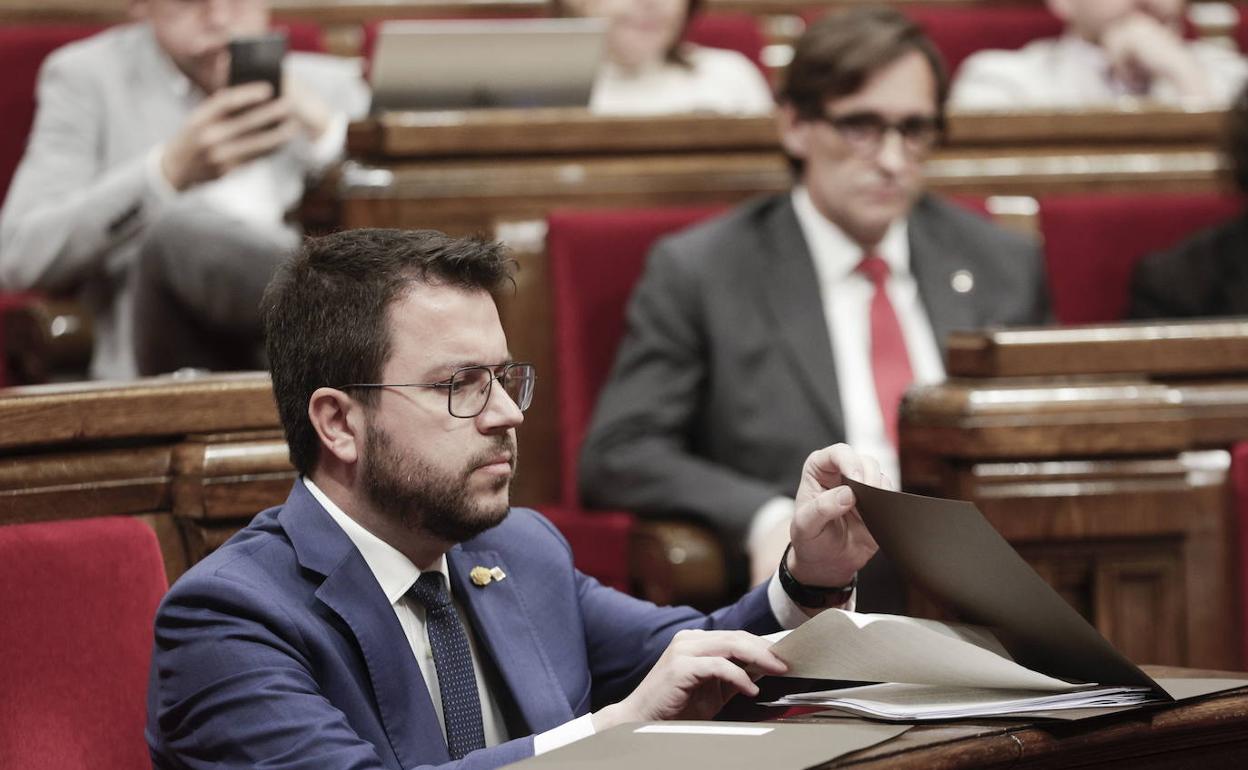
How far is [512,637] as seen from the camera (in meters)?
0.85

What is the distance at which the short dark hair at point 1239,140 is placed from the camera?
1.63 m

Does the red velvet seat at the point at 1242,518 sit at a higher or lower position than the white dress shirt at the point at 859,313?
lower

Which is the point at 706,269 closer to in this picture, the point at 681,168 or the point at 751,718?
the point at 681,168

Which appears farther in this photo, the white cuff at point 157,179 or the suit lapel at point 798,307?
the white cuff at point 157,179

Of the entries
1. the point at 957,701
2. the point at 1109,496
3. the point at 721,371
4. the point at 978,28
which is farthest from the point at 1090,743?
the point at 978,28

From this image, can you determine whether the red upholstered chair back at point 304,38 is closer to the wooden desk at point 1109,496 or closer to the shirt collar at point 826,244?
the shirt collar at point 826,244

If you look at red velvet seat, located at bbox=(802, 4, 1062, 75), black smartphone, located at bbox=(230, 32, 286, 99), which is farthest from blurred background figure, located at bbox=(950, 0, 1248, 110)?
black smartphone, located at bbox=(230, 32, 286, 99)

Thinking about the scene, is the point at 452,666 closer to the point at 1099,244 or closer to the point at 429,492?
the point at 429,492

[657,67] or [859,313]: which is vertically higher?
[657,67]

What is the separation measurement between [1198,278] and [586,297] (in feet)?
1.85

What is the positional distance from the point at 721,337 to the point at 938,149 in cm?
42

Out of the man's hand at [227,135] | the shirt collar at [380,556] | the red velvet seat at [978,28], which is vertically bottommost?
the shirt collar at [380,556]

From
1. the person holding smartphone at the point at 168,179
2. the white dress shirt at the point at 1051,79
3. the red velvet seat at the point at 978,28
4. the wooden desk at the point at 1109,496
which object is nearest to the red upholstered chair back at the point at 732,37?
the red velvet seat at the point at 978,28

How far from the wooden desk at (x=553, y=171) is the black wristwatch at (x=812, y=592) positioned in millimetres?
640
